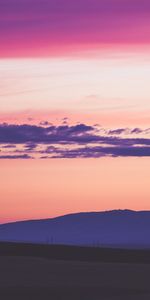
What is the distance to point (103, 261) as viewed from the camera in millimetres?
70812

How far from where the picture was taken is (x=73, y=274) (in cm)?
5866

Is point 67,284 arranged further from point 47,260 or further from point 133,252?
point 133,252

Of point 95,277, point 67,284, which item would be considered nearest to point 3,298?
point 67,284

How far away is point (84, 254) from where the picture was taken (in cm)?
7894

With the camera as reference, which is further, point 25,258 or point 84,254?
point 84,254

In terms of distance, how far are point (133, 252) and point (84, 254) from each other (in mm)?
4175

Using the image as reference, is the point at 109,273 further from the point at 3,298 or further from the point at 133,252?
the point at 133,252

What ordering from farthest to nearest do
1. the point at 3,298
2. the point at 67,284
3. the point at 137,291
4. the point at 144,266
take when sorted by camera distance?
the point at 144,266 → the point at 67,284 → the point at 137,291 → the point at 3,298

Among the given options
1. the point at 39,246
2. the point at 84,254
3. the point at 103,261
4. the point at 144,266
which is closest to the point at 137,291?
the point at 144,266

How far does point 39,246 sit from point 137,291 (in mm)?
35471

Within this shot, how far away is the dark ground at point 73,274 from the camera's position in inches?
1860

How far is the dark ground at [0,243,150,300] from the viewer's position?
47250 mm

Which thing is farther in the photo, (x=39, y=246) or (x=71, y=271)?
(x=39, y=246)

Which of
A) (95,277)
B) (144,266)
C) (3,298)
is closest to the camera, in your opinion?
(3,298)
